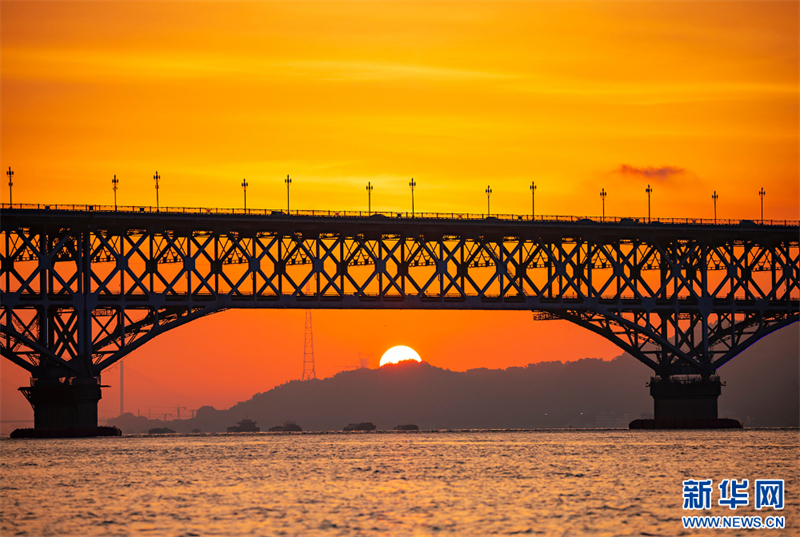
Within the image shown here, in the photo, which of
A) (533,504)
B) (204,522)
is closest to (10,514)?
(204,522)

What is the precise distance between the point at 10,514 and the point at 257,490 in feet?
50.9

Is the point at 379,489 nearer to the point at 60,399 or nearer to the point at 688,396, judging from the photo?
the point at 60,399

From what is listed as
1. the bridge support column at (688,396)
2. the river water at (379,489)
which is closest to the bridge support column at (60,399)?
the river water at (379,489)

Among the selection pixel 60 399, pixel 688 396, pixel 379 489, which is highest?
pixel 60 399

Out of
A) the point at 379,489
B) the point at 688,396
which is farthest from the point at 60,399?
the point at 688,396

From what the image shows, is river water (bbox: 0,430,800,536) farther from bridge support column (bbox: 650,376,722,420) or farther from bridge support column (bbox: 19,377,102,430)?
bridge support column (bbox: 650,376,722,420)

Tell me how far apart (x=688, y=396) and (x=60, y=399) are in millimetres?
75251

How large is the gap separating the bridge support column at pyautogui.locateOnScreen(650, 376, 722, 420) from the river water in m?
35.9

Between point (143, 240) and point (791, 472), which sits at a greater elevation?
point (143, 240)

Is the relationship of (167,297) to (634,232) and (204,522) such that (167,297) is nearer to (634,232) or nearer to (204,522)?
(634,232)

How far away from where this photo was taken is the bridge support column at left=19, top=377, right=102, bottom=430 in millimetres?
134250

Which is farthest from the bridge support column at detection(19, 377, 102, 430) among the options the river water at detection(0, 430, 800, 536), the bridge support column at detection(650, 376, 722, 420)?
the bridge support column at detection(650, 376, 722, 420)

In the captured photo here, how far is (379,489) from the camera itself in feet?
243

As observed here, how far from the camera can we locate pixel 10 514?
206ft
